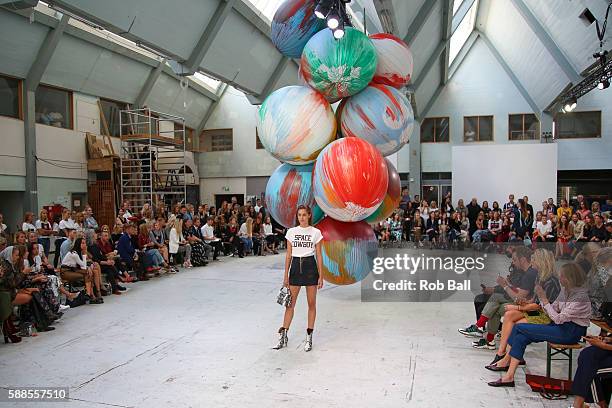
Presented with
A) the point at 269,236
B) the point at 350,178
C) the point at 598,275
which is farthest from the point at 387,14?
the point at 269,236

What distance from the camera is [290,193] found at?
587cm

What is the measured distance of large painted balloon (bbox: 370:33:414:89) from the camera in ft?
19.5

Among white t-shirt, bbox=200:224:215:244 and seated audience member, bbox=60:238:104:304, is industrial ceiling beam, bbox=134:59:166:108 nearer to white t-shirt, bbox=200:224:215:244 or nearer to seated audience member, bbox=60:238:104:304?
white t-shirt, bbox=200:224:215:244

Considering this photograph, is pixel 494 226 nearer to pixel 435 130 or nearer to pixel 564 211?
pixel 564 211

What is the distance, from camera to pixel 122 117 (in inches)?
602

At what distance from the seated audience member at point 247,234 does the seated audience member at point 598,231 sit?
783 centimetres

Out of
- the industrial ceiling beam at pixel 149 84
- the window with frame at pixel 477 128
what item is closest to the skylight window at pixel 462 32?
the window with frame at pixel 477 128

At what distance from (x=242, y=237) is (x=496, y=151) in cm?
907

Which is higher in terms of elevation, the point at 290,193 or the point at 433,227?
the point at 290,193

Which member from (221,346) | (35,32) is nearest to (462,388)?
(221,346)

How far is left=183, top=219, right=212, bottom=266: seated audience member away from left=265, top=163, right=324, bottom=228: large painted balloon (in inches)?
174

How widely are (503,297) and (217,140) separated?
17092mm

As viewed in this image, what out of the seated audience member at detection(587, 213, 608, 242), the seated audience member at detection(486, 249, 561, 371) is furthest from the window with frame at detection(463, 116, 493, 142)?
the seated audience member at detection(486, 249, 561, 371)

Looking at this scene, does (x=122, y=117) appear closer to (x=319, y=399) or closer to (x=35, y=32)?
(x=35, y=32)
